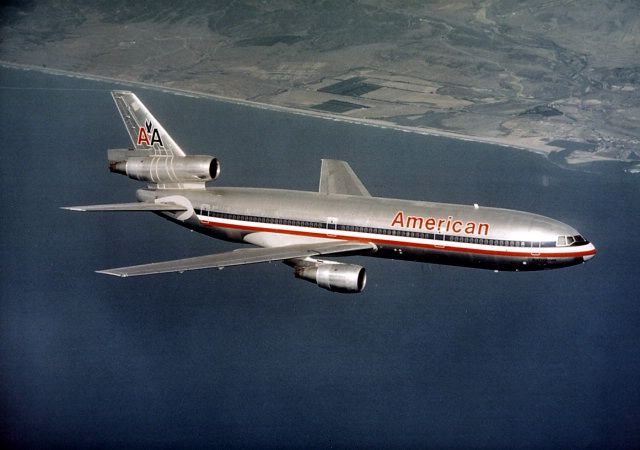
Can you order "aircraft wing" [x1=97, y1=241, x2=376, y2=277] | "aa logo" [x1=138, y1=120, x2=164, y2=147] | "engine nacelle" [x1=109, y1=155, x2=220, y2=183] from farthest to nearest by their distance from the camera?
Answer: "aa logo" [x1=138, y1=120, x2=164, y2=147], "engine nacelle" [x1=109, y1=155, x2=220, y2=183], "aircraft wing" [x1=97, y1=241, x2=376, y2=277]

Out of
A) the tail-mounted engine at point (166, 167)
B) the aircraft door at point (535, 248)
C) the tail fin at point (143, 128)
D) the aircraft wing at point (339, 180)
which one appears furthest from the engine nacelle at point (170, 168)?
the aircraft door at point (535, 248)

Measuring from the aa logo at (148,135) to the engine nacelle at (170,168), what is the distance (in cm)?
89

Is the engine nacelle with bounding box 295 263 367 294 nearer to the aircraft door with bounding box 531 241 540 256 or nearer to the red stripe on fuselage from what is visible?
the red stripe on fuselage

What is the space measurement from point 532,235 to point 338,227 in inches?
383

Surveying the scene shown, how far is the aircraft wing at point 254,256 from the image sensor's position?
35.6m

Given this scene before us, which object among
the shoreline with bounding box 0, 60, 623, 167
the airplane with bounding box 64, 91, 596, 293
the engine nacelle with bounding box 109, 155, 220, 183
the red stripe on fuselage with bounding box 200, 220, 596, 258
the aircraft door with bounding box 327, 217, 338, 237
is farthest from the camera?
the shoreline with bounding box 0, 60, 623, 167

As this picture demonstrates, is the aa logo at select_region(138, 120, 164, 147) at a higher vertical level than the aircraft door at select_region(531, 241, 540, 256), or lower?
higher

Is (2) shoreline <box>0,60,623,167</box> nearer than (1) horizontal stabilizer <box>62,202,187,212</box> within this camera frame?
No

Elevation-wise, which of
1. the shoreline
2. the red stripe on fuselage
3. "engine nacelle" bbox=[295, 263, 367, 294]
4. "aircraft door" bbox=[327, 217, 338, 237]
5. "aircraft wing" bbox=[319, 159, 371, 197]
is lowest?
"engine nacelle" bbox=[295, 263, 367, 294]

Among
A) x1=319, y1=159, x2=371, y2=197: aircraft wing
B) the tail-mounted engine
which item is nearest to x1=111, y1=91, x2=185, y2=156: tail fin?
the tail-mounted engine

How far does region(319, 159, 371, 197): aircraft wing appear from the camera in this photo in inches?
1721

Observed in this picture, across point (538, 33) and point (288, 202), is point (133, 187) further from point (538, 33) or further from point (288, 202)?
point (538, 33)

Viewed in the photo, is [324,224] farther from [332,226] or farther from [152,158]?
[152,158]

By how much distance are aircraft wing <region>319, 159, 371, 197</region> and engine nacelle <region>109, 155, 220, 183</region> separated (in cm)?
614
